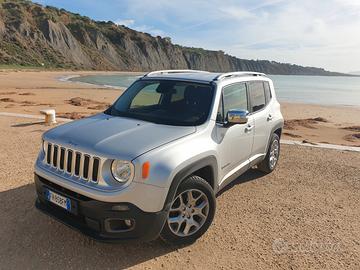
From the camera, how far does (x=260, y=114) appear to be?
5.25 m

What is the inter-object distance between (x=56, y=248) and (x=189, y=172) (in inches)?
62.3

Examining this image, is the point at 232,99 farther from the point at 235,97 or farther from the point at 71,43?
the point at 71,43

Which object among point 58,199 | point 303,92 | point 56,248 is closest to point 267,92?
point 58,199

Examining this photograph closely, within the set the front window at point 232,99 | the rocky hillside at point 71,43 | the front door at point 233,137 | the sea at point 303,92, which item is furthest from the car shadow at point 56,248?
the rocky hillside at point 71,43

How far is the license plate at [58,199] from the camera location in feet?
10.7

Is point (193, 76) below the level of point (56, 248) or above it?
above

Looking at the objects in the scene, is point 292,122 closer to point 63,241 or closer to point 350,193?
point 350,193

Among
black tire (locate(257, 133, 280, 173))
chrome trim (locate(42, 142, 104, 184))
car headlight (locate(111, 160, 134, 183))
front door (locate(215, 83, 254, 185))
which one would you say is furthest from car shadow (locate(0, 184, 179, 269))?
black tire (locate(257, 133, 280, 173))

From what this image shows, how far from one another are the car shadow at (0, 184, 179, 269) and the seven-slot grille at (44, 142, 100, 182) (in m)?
0.77

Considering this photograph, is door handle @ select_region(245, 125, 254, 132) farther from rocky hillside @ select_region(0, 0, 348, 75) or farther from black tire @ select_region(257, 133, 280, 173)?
rocky hillside @ select_region(0, 0, 348, 75)

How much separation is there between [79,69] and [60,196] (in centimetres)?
8270

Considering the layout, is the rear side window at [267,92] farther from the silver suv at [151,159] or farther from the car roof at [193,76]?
the silver suv at [151,159]

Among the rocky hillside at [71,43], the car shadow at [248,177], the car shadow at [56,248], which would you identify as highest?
the rocky hillside at [71,43]

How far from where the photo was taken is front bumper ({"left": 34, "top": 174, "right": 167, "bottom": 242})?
9.99 ft
